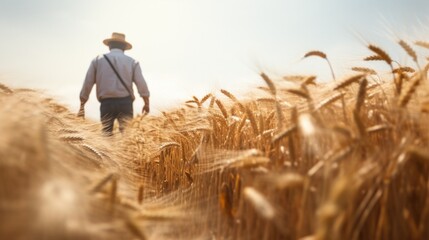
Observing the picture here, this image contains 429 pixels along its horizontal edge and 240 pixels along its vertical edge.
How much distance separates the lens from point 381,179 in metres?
1.15

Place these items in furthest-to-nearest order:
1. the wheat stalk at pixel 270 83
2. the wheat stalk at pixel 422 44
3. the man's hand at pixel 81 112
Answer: the man's hand at pixel 81 112, the wheat stalk at pixel 422 44, the wheat stalk at pixel 270 83

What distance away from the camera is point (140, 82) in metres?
5.67

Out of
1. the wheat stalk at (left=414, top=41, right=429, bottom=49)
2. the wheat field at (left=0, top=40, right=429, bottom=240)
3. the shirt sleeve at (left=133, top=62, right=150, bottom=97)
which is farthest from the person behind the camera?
the shirt sleeve at (left=133, top=62, right=150, bottom=97)

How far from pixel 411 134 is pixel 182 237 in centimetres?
100

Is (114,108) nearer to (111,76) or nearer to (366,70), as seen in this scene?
(111,76)

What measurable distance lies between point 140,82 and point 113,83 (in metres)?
0.49

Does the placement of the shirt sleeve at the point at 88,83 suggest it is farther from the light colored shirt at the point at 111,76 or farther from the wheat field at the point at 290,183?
the wheat field at the point at 290,183

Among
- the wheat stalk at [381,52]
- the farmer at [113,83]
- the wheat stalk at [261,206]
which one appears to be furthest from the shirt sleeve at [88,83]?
the wheat stalk at [261,206]

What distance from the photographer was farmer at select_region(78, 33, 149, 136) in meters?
5.31

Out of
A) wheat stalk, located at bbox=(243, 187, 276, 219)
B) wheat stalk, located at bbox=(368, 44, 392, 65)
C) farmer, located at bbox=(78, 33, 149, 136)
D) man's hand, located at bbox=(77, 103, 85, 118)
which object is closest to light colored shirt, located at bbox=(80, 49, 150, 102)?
farmer, located at bbox=(78, 33, 149, 136)

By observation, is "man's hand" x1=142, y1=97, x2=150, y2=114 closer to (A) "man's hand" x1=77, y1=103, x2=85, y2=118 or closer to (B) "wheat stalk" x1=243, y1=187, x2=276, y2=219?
(A) "man's hand" x1=77, y1=103, x2=85, y2=118

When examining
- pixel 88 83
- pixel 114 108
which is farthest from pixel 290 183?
pixel 88 83

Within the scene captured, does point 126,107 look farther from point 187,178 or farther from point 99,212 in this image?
point 99,212

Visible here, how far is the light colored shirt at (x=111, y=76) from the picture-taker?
5.32 m
